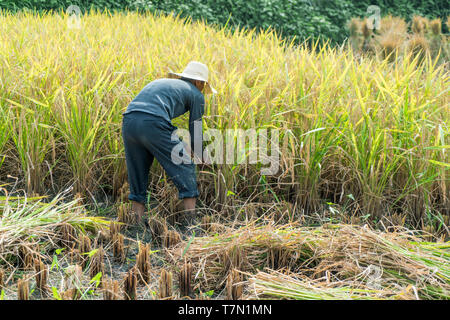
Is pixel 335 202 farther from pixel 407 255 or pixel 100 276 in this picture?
pixel 100 276

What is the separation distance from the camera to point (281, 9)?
8805 millimetres

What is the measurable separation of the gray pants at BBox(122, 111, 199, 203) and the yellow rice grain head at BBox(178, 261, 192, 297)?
2.25 ft

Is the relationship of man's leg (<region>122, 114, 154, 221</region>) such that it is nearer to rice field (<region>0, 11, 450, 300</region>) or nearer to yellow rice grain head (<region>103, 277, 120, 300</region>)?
rice field (<region>0, 11, 450, 300</region>)

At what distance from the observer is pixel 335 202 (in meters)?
3.22

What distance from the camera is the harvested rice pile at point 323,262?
2148 mm

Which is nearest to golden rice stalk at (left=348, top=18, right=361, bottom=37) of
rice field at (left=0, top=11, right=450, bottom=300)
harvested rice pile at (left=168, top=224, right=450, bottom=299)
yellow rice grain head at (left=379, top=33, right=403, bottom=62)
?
yellow rice grain head at (left=379, top=33, right=403, bottom=62)

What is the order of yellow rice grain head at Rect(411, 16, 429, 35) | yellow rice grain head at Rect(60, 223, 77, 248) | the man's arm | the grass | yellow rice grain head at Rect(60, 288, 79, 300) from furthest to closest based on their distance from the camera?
yellow rice grain head at Rect(411, 16, 429, 35) < the grass < the man's arm < yellow rice grain head at Rect(60, 223, 77, 248) < yellow rice grain head at Rect(60, 288, 79, 300)

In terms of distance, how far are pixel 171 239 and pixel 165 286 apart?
1.72 ft

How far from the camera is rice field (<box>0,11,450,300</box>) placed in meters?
2.28

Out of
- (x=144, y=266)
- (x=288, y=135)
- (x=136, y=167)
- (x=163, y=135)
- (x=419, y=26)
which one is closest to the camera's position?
(x=144, y=266)

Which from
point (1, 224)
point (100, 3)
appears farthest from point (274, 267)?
point (100, 3)

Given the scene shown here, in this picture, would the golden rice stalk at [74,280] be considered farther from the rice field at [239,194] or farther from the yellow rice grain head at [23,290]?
the yellow rice grain head at [23,290]

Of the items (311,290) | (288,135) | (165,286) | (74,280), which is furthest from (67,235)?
(288,135)

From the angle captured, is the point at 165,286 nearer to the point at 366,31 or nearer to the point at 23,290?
the point at 23,290
